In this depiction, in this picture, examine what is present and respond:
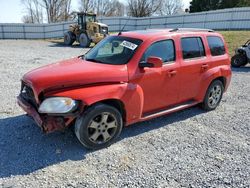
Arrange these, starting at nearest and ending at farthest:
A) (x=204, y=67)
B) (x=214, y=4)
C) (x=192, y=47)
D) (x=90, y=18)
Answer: (x=192, y=47), (x=204, y=67), (x=90, y=18), (x=214, y=4)

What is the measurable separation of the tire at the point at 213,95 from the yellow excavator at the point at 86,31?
14933 mm

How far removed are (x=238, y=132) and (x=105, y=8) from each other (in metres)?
60.7

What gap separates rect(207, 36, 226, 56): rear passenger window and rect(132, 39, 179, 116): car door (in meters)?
1.21

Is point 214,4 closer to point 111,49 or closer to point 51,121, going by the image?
point 111,49

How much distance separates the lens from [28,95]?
13.1 feet

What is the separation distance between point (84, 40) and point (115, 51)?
16.3 metres

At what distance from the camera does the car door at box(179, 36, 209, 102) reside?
15.5 feet

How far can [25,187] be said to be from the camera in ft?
9.81

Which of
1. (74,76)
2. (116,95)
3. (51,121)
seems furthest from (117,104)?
(51,121)

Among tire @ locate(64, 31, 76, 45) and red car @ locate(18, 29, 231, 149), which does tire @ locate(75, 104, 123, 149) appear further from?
tire @ locate(64, 31, 76, 45)

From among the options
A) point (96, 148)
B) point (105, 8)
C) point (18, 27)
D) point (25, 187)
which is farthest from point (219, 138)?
point (105, 8)

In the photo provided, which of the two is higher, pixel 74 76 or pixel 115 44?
pixel 115 44

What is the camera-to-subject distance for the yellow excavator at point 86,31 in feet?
64.3

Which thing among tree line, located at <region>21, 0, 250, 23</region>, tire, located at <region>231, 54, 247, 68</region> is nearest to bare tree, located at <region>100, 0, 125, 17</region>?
tree line, located at <region>21, 0, 250, 23</region>
